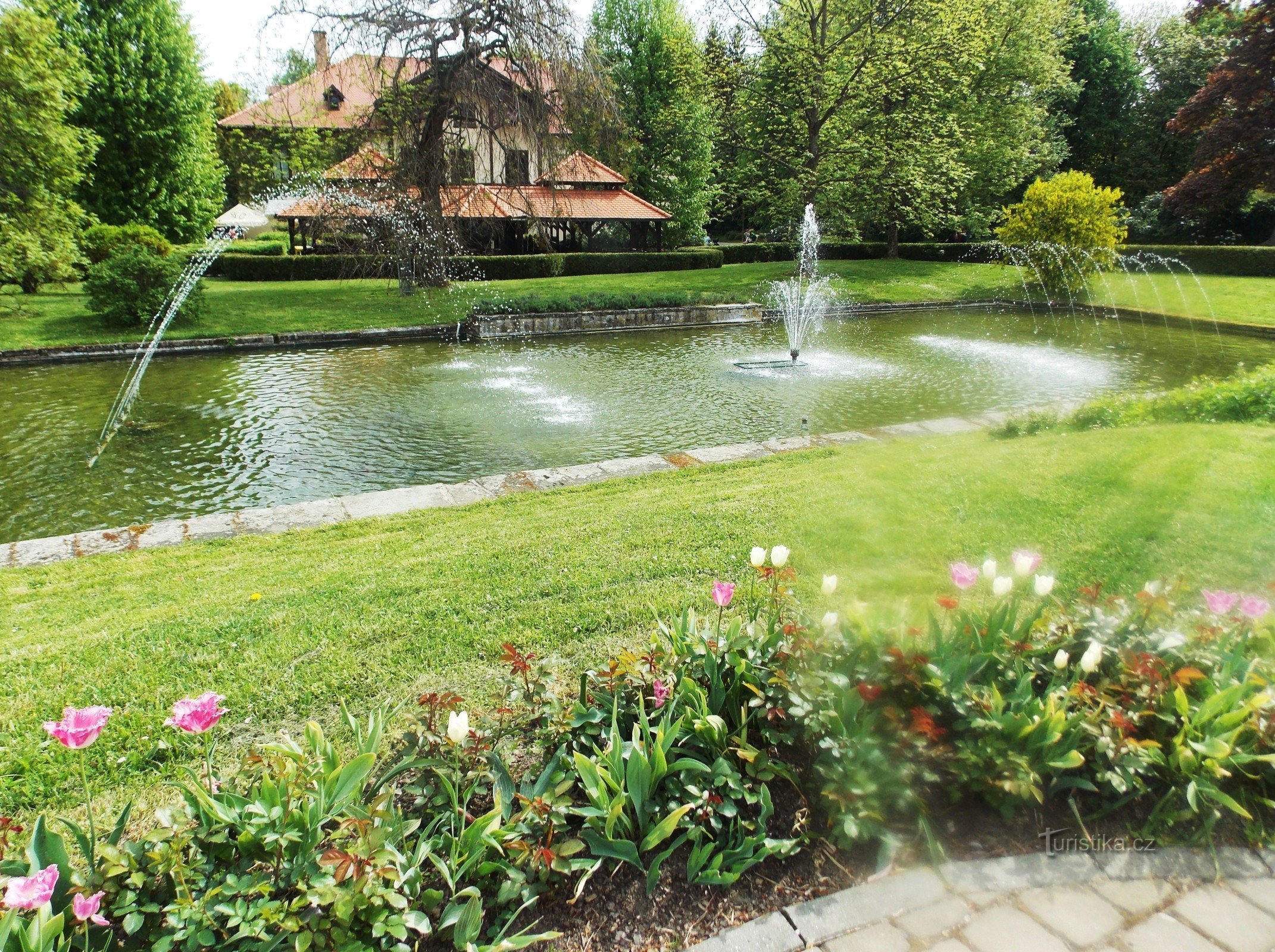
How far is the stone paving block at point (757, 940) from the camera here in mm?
1984

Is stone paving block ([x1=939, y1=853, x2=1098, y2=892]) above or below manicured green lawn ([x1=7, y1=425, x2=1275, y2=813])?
below

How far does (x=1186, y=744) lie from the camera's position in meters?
2.42

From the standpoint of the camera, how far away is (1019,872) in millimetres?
2225

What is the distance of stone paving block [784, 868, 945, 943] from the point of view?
6.69 ft

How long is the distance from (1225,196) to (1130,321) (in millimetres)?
6369

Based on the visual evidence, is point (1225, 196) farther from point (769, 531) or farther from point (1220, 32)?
point (769, 531)

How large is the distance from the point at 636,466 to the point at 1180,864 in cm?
523

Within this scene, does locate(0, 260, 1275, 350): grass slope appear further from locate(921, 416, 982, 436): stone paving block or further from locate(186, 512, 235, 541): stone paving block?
locate(921, 416, 982, 436): stone paving block

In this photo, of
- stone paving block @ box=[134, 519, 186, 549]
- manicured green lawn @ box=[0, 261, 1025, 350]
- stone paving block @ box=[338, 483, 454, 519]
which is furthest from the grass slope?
stone paving block @ box=[338, 483, 454, 519]

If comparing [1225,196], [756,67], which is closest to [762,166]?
[756,67]

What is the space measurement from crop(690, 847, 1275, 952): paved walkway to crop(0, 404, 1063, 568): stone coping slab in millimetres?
4529

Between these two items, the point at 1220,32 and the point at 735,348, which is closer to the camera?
the point at 735,348

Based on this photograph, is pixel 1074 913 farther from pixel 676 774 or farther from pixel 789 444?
pixel 789 444

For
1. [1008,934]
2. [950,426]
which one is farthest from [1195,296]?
[1008,934]
